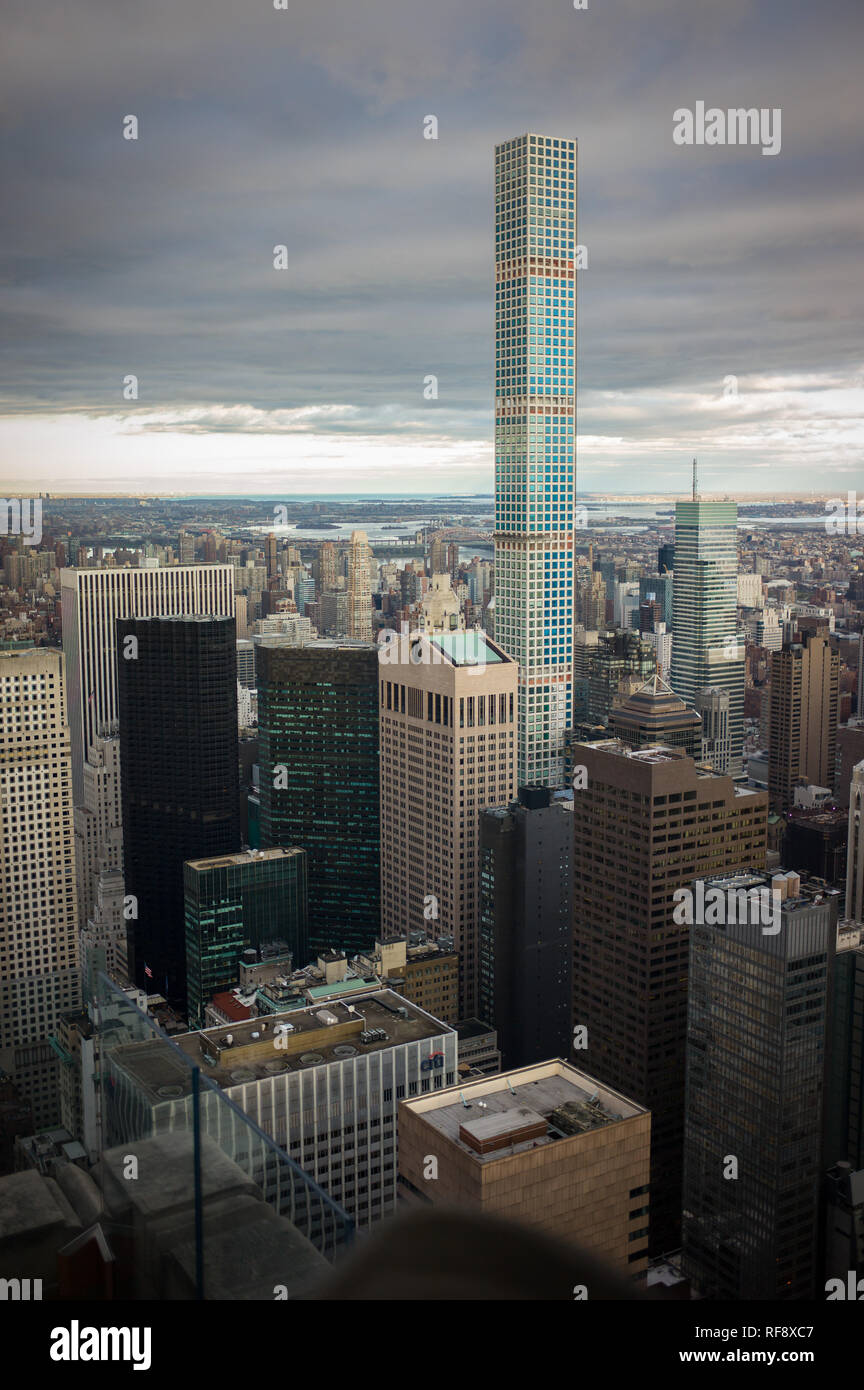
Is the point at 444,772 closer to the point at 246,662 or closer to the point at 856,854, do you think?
the point at 856,854

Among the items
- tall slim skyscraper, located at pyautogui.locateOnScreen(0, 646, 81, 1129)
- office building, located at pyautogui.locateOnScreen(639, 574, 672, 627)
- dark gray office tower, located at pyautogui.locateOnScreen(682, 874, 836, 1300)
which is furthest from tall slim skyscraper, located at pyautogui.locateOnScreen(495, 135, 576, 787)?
dark gray office tower, located at pyautogui.locateOnScreen(682, 874, 836, 1300)

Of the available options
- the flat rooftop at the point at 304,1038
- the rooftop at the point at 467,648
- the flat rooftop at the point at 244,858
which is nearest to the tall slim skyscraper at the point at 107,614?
the flat rooftop at the point at 244,858

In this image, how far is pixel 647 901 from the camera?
470 inches

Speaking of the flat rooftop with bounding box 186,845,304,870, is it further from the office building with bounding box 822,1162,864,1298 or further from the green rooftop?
the office building with bounding box 822,1162,864,1298

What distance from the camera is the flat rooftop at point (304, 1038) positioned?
368 inches

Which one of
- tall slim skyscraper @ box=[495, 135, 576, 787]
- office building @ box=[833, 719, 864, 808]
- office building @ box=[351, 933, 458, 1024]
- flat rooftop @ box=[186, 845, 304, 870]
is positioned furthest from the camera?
tall slim skyscraper @ box=[495, 135, 576, 787]

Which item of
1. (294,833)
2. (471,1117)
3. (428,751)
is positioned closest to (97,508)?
(471,1117)

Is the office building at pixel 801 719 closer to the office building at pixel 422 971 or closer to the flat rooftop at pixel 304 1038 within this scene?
the office building at pixel 422 971

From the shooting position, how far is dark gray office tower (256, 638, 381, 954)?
18.6m

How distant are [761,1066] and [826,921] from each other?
4.40 ft

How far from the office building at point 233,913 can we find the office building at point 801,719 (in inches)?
321

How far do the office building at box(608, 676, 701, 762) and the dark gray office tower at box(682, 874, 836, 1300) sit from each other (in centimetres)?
661

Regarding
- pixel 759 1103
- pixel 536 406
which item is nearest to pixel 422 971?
pixel 759 1103

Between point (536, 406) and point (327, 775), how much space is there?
787 centimetres
